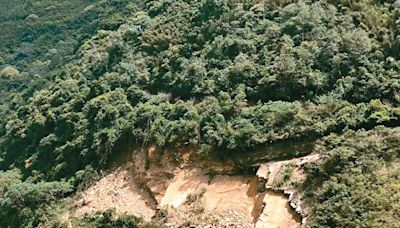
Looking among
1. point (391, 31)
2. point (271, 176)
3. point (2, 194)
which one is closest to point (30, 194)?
point (2, 194)

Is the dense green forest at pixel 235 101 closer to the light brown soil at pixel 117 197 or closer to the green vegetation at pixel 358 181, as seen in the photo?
the green vegetation at pixel 358 181

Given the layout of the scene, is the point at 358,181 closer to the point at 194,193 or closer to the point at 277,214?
the point at 277,214

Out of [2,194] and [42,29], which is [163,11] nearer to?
[2,194]

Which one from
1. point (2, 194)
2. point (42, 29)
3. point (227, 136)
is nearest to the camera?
point (227, 136)

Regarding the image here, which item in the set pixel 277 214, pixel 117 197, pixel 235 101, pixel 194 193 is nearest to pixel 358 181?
pixel 277 214

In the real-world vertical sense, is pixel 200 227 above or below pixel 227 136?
below

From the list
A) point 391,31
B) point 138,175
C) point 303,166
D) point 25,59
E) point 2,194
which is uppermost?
point 391,31

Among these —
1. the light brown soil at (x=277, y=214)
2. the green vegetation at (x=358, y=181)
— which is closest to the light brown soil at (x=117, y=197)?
the light brown soil at (x=277, y=214)

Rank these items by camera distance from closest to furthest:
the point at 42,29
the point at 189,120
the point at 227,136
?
the point at 227,136, the point at 189,120, the point at 42,29
